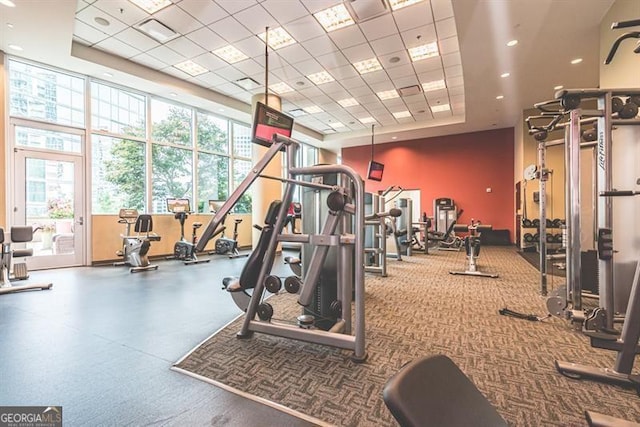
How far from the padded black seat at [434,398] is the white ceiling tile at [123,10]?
19.8ft

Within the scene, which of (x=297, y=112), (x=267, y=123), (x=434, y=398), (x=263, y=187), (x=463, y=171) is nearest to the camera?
(x=434, y=398)

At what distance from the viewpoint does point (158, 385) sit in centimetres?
187

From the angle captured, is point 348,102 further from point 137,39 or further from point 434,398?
point 434,398

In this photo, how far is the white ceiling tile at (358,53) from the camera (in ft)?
18.9

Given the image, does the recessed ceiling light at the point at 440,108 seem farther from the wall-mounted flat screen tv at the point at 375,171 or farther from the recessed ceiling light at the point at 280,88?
the recessed ceiling light at the point at 280,88

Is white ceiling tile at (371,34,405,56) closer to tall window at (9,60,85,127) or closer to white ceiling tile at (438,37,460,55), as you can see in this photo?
white ceiling tile at (438,37,460,55)

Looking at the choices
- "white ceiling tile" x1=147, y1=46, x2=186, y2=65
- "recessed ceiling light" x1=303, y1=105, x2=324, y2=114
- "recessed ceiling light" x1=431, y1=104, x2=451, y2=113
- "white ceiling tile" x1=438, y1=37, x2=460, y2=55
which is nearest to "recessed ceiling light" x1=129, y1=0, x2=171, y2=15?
"white ceiling tile" x1=147, y1=46, x2=186, y2=65

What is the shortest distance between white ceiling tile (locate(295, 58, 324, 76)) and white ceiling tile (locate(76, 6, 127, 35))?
3.23 metres

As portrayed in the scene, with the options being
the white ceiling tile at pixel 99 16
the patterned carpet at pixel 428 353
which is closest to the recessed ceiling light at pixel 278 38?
the white ceiling tile at pixel 99 16

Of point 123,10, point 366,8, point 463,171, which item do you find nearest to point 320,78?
point 366,8

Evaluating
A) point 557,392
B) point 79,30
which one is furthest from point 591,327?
point 79,30

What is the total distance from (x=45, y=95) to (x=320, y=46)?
5.50 metres

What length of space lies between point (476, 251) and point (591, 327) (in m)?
3.32

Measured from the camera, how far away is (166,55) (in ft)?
19.9
